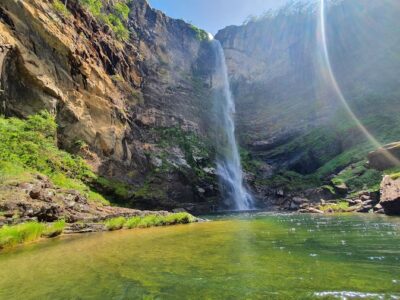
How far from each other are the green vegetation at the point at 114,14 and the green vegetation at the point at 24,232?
4465 cm

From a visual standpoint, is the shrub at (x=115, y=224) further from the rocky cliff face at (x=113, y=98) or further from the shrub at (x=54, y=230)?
the rocky cliff face at (x=113, y=98)

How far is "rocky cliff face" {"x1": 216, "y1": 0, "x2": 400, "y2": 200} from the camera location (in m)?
68.0

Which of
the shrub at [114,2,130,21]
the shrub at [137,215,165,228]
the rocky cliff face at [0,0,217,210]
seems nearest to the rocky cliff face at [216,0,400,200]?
the rocky cliff face at [0,0,217,210]

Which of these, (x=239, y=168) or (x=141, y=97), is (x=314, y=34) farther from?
(x=141, y=97)

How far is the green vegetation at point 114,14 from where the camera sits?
5432 cm

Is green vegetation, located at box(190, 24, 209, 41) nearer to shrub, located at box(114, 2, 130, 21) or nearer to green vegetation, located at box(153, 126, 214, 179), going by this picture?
shrub, located at box(114, 2, 130, 21)

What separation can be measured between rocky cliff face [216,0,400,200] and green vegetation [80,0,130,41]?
1412 inches

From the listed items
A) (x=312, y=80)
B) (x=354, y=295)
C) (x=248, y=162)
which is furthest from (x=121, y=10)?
(x=354, y=295)

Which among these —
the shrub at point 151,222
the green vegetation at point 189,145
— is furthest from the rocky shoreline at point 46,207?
the green vegetation at point 189,145

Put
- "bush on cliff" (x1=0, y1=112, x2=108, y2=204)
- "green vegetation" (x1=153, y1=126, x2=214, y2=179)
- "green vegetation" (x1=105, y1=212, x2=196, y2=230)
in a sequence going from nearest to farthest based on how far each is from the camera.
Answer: "green vegetation" (x1=105, y1=212, x2=196, y2=230) → "bush on cliff" (x1=0, y1=112, x2=108, y2=204) → "green vegetation" (x1=153, y1=126, x2=214, y2=179)

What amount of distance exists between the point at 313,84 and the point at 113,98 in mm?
59563

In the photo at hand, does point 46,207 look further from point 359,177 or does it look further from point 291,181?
point 291,181

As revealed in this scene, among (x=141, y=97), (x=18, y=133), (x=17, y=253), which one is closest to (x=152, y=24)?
(x=141, y=97)

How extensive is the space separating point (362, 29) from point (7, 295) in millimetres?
100603
